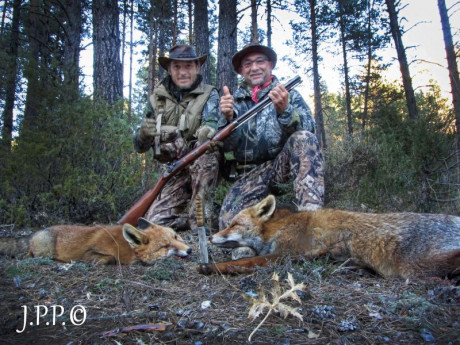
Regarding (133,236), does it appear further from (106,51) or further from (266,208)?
(106,51)

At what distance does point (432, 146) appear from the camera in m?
7.64

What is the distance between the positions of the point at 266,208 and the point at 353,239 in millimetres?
1133

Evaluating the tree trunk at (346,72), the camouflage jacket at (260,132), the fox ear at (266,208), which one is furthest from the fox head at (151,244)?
the tree trunk at (346,72)

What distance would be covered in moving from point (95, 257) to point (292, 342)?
2968 mm

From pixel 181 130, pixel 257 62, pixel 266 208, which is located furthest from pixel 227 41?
pixel 266 208

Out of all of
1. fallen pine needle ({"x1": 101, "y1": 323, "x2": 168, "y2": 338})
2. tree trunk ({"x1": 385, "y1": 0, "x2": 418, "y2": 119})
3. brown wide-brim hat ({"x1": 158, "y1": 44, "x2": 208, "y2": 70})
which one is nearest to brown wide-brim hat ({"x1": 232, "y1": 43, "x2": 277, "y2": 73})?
brown wide-brim hat ({"x1": 158, "y1": 44, "x2": 208, "y2": 70})

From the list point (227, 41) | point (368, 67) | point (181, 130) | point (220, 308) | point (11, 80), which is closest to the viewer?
point (220, 308)

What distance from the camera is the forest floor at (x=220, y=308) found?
2.17m

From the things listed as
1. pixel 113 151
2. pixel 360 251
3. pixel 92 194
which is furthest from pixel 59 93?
pixel 360 251

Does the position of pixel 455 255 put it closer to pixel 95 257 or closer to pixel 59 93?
pixel 95 257

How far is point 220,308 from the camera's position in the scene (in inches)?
104

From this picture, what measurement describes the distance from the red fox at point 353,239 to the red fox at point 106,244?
74 centimetres

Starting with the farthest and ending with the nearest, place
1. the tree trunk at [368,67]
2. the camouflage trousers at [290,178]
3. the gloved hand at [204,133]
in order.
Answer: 1. the tree trunk at [368,67]
2. the gloved hand at [204,133]
3. the camouflage trousers at [290,178]

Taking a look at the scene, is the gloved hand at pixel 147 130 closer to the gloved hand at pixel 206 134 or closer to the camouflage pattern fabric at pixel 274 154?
the gloved hand at pixel 206 134
